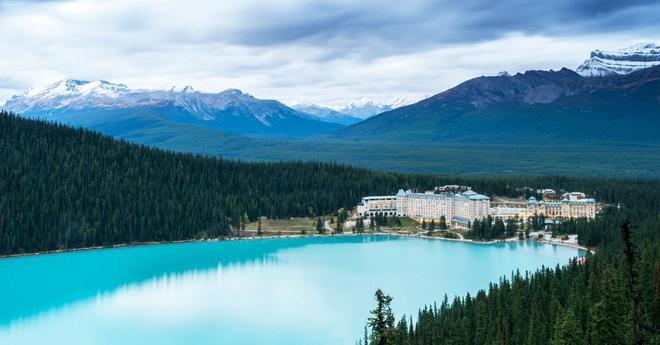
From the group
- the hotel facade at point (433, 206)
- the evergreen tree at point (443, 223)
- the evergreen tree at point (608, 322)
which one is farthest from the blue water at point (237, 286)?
the evergreen tree at point (608, 322)

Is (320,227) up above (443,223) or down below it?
below

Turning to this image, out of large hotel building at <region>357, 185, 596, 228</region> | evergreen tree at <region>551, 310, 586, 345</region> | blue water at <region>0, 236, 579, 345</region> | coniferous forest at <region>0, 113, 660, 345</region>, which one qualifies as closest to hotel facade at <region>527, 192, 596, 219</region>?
large hotel building at <region>357, 185, 596, 228</region>

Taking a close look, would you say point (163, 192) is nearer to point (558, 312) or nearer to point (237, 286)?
point (237, 286)

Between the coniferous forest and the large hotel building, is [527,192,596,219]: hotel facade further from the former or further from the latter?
the coniferous forest

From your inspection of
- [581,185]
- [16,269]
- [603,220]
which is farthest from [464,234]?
[16,269]

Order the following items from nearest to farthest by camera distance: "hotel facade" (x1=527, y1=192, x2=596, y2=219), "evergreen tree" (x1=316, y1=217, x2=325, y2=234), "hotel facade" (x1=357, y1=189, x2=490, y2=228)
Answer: "hotel facade" (x1=527, y1=192, x2=596, y2=219) < "evergreen tree" (x1=316, y1=217, x2=325, y2=234) < "hotel facade" (x1=357, y1=189, x2=490, y2=228)

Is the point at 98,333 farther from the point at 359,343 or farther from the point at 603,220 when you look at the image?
the point at 603,220

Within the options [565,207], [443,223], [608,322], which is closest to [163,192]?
[443,223]
